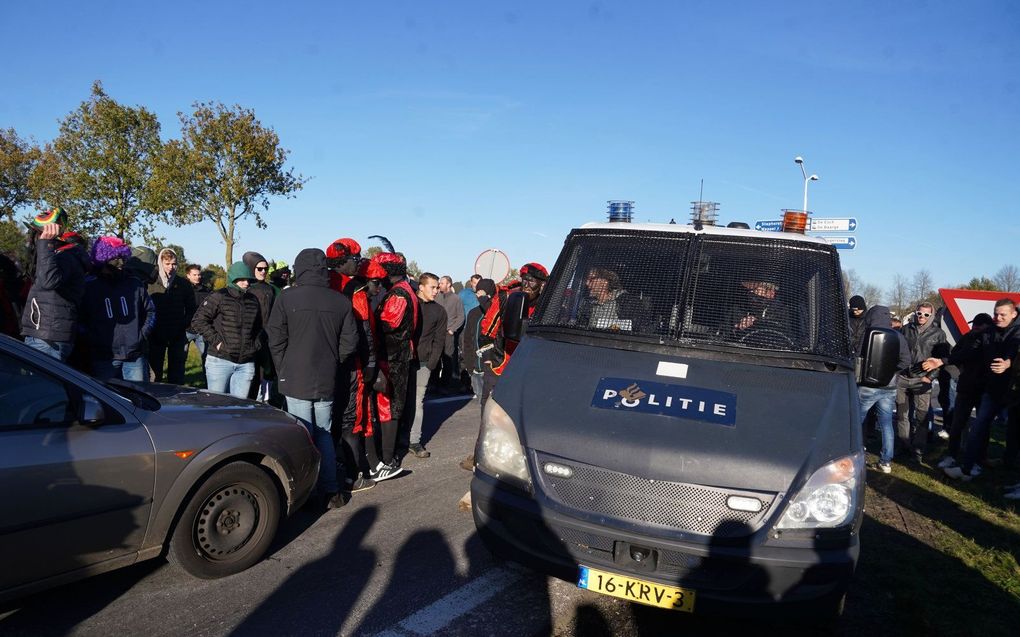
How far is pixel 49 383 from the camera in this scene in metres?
3.62

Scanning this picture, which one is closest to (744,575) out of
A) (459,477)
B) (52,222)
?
(459,477)

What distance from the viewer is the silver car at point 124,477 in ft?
11.2

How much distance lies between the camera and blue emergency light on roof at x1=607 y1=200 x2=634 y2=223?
529 centimetres

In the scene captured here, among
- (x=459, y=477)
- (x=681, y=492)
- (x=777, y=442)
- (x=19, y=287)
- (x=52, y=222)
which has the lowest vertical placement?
(x=459, y=477)

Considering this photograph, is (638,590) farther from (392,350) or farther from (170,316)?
(170,316)

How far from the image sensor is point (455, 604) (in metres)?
4.02

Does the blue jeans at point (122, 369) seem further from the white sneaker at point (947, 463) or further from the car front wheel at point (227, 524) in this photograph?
the white sneaker at point (947, 463)

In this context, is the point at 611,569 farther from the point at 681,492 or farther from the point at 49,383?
the point at 49,383

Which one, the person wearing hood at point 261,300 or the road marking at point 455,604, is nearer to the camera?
the road marking at point 455,604

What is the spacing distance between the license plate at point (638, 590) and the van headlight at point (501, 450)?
0.52m

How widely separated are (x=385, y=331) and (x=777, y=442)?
4.00 metres

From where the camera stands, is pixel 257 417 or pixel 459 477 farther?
pixel 459 477

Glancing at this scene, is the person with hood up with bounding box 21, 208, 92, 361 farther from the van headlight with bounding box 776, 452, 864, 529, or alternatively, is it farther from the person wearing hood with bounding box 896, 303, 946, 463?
the person wearing hood with bounding box 896, 303, 946, 463

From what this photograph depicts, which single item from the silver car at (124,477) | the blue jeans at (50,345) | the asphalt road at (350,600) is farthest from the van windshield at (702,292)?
the blue jeans at (50,345)
